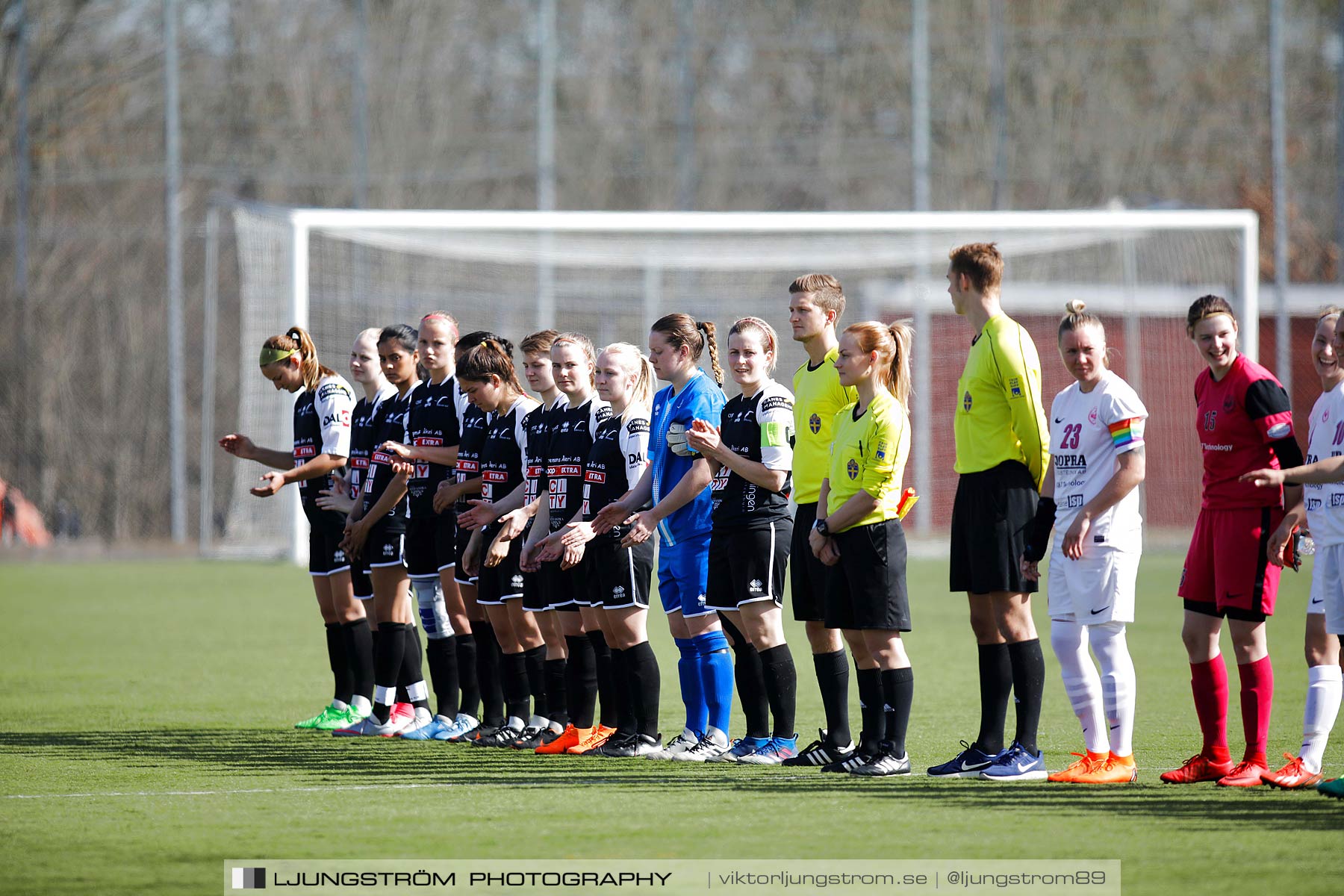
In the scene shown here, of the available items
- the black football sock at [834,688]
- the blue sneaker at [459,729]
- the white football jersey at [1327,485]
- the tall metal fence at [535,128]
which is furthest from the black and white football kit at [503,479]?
the tall metal fence at [535,128]

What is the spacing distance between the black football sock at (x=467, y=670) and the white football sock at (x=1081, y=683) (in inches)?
124

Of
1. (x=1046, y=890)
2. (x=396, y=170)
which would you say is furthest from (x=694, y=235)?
(x=1046, y=890)

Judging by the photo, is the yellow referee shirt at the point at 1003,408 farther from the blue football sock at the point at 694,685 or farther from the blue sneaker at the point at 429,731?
the blue sneaker at the point at 429,731

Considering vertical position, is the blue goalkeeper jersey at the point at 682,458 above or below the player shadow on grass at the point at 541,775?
above

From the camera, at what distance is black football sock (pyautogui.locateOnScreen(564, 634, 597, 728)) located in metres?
7.15

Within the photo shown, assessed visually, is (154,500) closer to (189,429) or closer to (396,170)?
(189,429)

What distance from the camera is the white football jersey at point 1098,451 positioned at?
5.80 m

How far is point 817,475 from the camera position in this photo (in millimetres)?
6629

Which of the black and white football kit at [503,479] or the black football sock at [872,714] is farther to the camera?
the black and white football kit at [503,479]

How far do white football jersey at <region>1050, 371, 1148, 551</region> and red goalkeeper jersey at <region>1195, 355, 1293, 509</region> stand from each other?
274 millimetres

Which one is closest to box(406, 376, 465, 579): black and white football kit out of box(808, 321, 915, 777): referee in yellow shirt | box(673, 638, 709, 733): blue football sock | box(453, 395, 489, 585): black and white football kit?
box(453, 395, 489, 585): black and white football kit

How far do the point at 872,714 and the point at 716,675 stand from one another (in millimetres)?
876

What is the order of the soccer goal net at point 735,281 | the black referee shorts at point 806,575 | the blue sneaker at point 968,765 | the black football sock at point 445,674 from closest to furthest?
the blue sneaker at point 968,765 < the black referee shorts at point 806,575 < the black football sock at point 445,674 < the soccer goal net at point 735,281

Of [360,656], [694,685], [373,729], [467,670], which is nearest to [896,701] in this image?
[694,685]
